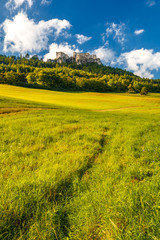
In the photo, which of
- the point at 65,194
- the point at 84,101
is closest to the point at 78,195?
the point at 65,194

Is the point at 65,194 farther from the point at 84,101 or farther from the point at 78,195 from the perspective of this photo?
the point at 84,101

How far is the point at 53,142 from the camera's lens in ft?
16.8

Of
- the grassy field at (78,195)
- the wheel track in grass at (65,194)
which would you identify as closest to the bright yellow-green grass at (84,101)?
the grassy field at (78,195)

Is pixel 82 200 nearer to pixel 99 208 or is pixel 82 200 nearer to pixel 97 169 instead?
pixel 99 208

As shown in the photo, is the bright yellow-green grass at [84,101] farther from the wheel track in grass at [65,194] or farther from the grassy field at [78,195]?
the wheel track in grass at [65,194]

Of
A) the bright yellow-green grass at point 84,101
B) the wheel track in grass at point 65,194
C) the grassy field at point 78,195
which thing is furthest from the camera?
the bright yellow-green grass at point 84,101

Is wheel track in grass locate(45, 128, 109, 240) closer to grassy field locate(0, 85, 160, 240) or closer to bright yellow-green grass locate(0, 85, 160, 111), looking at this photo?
grassy field locate(0, 85, 160, 240)

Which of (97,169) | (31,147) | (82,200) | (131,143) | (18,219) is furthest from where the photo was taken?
(131,143)

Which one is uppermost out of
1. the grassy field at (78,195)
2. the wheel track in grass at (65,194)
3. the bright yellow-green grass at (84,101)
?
the bright yellow-green grass at (84,101)

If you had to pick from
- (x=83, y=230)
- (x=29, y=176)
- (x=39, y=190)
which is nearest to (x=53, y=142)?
(x=29, y=176)

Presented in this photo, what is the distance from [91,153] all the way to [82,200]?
207 centimetres

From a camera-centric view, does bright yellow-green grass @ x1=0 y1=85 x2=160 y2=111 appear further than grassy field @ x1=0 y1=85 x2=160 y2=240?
Yes

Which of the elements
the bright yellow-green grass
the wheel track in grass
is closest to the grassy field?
the wheel track in grass

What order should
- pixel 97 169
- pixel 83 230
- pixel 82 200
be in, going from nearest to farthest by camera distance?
pixel 83 230, pixel 82 200, pixel 97 169
